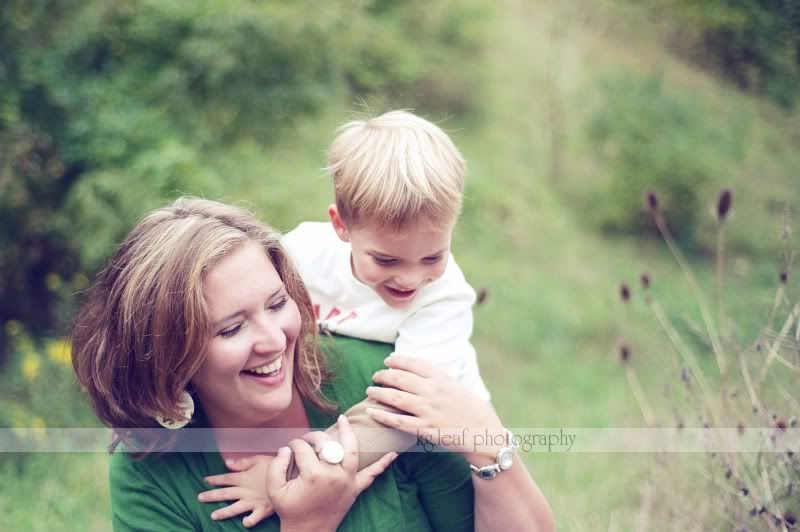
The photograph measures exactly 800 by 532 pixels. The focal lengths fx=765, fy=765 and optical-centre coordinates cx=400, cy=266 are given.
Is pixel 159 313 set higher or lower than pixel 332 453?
higher

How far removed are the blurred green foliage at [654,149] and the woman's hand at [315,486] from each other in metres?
4.72

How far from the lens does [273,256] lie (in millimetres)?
1818

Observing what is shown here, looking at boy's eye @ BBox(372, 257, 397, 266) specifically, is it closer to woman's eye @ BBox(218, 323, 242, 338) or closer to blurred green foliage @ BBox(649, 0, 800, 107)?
woman's eye @ BBox(218, 323, 242, 338)

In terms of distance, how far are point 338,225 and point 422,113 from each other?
4.63 meters

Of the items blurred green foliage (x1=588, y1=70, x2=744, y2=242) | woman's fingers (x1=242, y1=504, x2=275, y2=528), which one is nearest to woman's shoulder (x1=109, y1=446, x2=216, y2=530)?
woman's fingers (x1=242, y1=504, x2=275, y2=528)

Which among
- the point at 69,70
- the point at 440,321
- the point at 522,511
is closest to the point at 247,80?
the point at 69,70

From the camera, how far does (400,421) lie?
67.5 inches

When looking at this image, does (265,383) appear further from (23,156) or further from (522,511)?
(23,156)

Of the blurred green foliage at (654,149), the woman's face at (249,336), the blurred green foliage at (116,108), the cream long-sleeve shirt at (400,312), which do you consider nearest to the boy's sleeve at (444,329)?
the cream long-sleeve shirt at (400,312)

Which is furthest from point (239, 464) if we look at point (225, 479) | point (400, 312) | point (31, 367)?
point (31, 367)

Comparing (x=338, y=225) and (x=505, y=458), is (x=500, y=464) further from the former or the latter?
(x=338, y=225)

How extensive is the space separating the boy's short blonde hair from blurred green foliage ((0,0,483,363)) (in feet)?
6.69

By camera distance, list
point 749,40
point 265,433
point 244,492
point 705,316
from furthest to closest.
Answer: point 749,40
point 705,316
point 265,433
point 244,492

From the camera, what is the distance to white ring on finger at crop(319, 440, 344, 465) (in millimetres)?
1687
